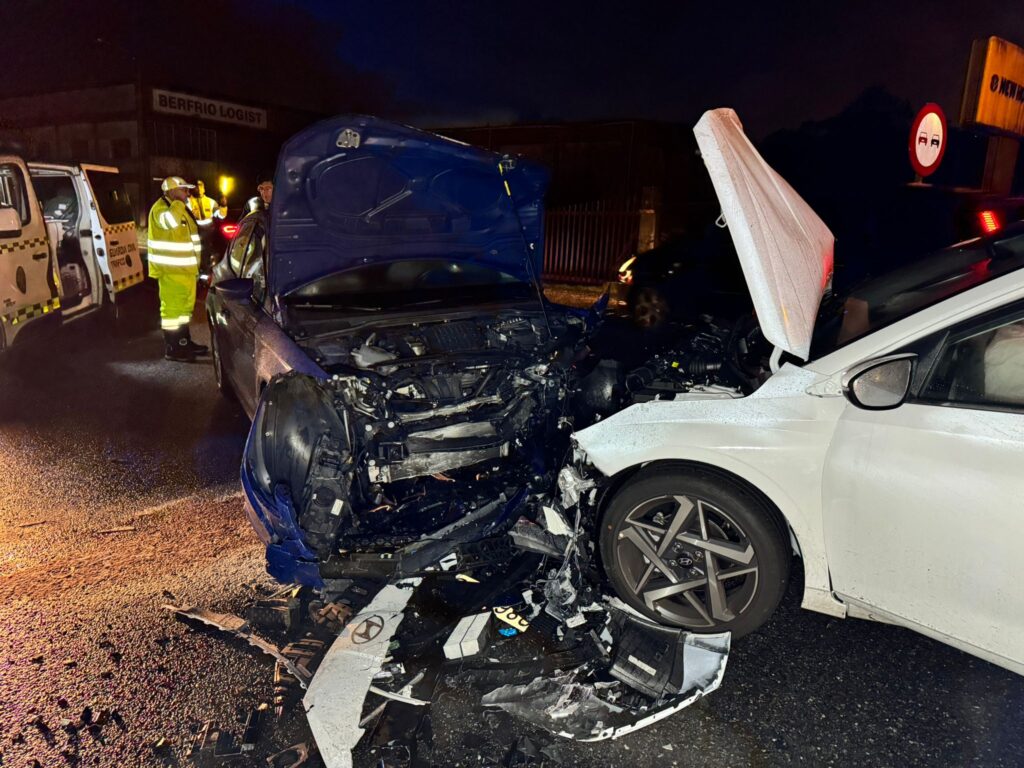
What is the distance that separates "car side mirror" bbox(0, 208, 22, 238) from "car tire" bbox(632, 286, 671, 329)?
5.84 m

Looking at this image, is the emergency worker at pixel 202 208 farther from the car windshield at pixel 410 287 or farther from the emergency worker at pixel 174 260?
the car windshield at pixel 410 287

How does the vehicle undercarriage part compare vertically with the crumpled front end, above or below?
below

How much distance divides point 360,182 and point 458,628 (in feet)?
8.33

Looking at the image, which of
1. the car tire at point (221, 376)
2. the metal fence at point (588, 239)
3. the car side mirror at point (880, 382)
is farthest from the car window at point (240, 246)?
the metal fence at point (588, 239)

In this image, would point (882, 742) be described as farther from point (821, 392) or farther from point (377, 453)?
point (377, 453)

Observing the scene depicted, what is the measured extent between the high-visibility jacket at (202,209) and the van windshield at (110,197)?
1563 mm

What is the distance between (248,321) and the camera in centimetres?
450

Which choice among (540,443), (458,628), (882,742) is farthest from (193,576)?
(882,742)

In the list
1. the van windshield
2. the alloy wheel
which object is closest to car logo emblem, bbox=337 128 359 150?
the alloy wheel

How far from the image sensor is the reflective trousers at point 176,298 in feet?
23.4

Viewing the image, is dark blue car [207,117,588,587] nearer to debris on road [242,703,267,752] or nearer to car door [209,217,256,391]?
car door [209,217,256,391]

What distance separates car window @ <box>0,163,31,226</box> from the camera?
6.33m

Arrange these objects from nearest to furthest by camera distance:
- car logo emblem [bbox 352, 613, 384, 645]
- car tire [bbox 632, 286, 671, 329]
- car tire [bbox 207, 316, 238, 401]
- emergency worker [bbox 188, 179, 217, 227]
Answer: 1. car logo emblem [bbox 352, 613, 384, 645]
2. car tire [bbox 207, 316, 238, 401]
3. car tire [bbox 632, 286, 671, 329]
4. emergency worker [bbox 188, 179, 217, 227]

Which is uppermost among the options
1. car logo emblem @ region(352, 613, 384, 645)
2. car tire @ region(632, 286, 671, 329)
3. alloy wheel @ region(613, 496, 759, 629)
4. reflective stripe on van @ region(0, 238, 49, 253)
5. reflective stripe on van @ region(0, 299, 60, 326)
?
reflective stripe on van @ region(0, 238, 49, 253)
